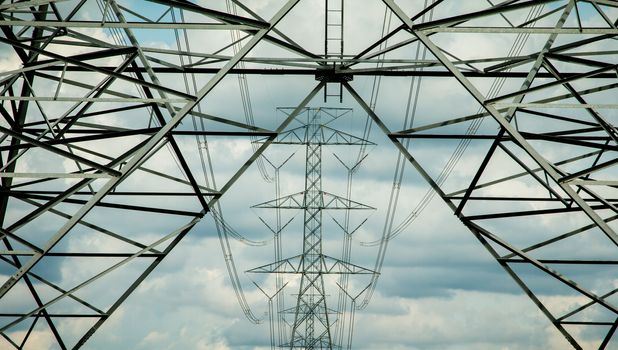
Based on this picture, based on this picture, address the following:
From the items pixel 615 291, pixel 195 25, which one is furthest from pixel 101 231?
pixel 615 291

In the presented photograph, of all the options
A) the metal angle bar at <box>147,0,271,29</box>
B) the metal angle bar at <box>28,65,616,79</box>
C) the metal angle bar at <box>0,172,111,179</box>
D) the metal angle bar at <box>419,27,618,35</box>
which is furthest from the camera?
the metal angle bar at <box>28,65,616,79</box>

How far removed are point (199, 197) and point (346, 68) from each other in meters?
4.25

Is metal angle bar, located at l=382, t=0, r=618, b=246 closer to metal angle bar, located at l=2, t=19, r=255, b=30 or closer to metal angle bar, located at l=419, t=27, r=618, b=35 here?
metal angle bar, located at l=419, t=27, r=618, b=35

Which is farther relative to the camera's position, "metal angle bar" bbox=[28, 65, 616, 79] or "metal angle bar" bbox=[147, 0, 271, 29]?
"metal angle bar" bbox=[28, 65, 616, 79]

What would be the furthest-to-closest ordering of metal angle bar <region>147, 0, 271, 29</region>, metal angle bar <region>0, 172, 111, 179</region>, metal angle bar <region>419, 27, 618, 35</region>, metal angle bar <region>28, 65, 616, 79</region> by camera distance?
metal angle bar <region>28, 65, 616, 79</region>
metal angle bar <region>0, 172, 111, 179</region>
metal angle bar <region>419, 27, 618, 35</region>
metal angle bar <region>147, 0, 271, 29</region>

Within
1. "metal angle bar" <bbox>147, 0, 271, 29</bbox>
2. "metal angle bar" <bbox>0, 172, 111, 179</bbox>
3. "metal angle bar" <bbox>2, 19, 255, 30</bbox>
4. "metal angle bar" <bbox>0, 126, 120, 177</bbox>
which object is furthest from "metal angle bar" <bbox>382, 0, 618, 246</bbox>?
"metal angle bar" <bbox>0, 172, 111, 179</bbox>

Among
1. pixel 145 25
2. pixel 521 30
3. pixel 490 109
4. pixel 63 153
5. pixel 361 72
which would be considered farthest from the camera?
pixel 361 72

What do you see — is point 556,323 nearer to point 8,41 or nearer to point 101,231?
point 101,231

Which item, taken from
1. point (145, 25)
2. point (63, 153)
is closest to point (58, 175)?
point (63, 153)

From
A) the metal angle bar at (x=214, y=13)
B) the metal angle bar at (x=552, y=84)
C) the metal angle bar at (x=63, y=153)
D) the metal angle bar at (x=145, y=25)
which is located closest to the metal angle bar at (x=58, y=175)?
the metal angle bar at (x=63, y=153)

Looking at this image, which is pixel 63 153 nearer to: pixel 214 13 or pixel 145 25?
pixel 145 25

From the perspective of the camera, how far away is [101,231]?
76.1 ft

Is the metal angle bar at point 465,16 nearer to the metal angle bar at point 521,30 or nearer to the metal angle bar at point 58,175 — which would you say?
the metal angle bar at point 521,30

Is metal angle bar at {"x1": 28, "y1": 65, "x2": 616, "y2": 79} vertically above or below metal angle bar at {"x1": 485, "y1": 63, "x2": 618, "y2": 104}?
above
